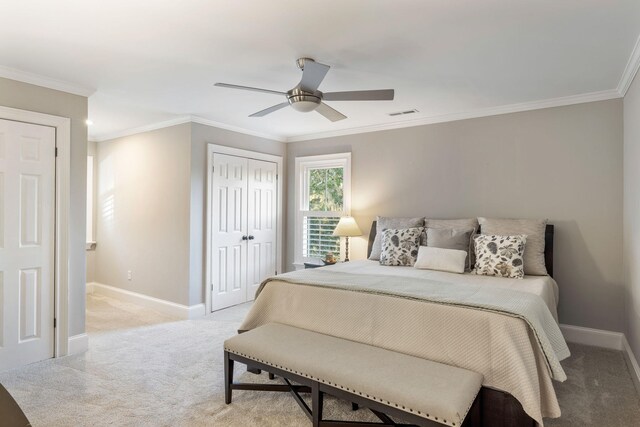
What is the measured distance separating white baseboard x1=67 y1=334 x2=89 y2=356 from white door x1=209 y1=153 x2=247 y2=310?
1478 millimetres

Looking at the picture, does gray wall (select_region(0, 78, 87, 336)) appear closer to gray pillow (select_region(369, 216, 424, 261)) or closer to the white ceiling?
the white ceiling

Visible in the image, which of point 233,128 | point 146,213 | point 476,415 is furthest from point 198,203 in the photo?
point 476,415

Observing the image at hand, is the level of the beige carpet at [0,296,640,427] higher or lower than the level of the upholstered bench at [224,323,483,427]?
lower

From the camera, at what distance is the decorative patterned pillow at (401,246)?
3951mm

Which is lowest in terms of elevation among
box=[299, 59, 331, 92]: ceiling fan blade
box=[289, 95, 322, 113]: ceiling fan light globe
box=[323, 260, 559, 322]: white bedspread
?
box=[323, 260, 559, 322]: white bedspread

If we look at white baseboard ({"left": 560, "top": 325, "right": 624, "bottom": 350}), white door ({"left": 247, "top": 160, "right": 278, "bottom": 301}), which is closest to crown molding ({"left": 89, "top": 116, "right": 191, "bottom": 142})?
white door ({"left": 247, "top": 160, "right": 278, "bottom": 301})

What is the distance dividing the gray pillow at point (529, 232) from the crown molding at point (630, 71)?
4.30 ft

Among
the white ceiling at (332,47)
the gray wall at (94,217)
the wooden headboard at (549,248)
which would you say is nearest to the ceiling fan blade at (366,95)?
the white ceiling at (332,47)

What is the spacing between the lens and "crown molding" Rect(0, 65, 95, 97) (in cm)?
295

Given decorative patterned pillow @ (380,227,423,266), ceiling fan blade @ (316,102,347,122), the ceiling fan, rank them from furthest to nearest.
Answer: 1. decorative patterned pillow @ (380,227,423,266)
2. ceiling fan blade @ (316,102,347,122)
3. the ceiling fan

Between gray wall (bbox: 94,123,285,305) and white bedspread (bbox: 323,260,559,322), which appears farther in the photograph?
gray wall (bbox: 94,123,285,305)

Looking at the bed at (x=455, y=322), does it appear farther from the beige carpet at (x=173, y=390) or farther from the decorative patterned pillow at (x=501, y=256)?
the beige carpet at (x=173, y=390)

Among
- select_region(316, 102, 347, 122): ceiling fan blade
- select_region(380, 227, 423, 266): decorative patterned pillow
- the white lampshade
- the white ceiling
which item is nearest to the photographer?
the white ceiling

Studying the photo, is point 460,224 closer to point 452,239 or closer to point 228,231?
point 452,239
